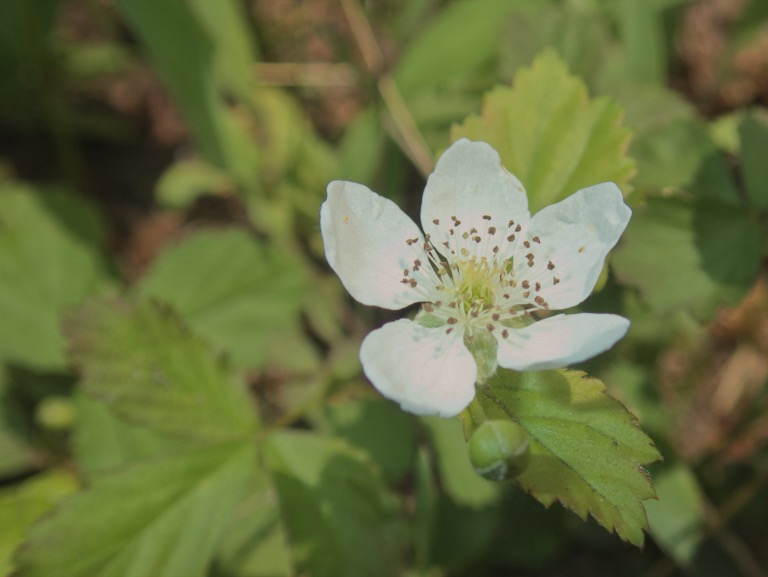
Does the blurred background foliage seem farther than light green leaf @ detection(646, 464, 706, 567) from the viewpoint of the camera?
No

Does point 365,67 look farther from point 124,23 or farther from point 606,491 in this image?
point 606,491

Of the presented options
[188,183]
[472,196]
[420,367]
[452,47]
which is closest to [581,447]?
[420,367]

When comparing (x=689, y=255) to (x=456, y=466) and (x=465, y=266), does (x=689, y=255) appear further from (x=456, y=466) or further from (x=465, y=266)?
(x=456, y=466)

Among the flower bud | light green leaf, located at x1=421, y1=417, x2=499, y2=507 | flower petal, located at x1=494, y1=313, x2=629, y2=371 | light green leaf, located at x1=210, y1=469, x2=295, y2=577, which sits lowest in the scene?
light green leaf, located at x1=210, y1=469, x2=295, y2=577

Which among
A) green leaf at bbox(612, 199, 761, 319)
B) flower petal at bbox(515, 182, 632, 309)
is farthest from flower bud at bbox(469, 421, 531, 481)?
green leaf at bbox(612, 199, 761, 319)

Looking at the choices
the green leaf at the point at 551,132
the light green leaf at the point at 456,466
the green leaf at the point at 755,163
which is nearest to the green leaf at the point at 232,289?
the light green leaf at the point at 456,466

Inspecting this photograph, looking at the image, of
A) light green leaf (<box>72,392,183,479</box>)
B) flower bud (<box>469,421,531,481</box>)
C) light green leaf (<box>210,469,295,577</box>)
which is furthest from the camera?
light green leaf (<box>72,392,183,479</box>)

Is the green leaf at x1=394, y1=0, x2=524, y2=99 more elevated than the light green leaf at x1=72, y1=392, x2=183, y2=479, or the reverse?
the green leaf at x1=394, y1=0, x2=524, y2=99

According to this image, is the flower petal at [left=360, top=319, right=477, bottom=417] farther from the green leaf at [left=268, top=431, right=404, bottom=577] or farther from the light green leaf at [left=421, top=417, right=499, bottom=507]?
the light green leaf at [left=421, top=417, right=499, bottom=507]
